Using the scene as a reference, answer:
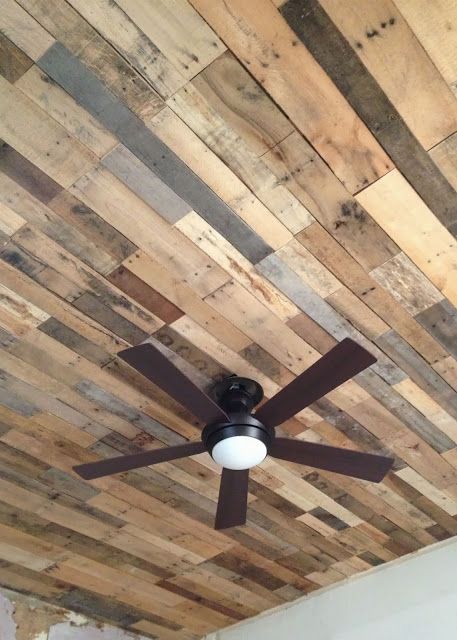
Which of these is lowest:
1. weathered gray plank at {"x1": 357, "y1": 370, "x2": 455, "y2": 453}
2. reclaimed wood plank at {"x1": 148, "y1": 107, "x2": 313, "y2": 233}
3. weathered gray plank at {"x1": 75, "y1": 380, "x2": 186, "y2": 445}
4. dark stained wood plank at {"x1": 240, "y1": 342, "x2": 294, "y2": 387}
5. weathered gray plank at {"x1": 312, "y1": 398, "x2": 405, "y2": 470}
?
weathered gray plank at {"x1": 75, "y1": 380, "x2": 186, "y2": 445}

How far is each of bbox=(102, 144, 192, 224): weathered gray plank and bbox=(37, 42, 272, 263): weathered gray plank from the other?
0.6 inches

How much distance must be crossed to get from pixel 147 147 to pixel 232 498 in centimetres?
118

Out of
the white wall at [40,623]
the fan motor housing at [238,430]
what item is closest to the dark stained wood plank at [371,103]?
the fan motor housing at [238,430]

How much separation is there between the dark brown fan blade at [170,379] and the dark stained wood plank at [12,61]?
705 millimetres

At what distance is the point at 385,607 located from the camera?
3010 mm

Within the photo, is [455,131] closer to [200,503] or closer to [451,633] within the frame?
[200,503]

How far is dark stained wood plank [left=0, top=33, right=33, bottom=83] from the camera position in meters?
1.30

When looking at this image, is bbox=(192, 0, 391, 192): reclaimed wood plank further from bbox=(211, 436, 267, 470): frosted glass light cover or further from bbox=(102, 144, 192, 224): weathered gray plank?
bbox=(211, 436, 267, 470): frosted glass light cover

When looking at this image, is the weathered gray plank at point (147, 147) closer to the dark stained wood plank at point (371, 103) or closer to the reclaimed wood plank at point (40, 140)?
the reclaimed wood plank at point (40, 140)

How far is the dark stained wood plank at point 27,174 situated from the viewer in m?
1.48

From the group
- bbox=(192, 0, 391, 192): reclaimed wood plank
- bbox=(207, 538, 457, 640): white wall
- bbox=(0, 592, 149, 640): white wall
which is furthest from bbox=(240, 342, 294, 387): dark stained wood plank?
bbox=(0, 592, 149, 640): white wall

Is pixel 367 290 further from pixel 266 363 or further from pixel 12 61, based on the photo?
pixel 12 61

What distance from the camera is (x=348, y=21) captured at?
4.17 ft

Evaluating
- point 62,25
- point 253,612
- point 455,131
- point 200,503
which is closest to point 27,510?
point 200,503
